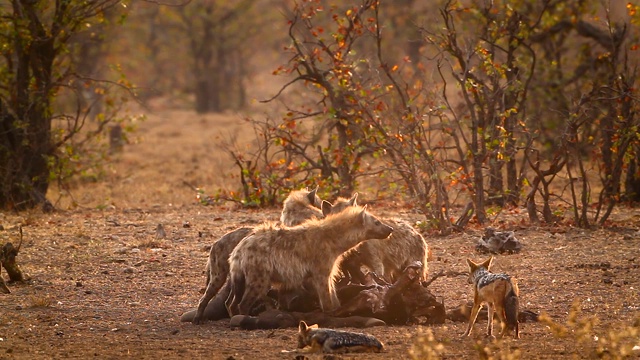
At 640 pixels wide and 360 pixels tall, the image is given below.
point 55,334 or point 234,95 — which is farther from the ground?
point 234,95

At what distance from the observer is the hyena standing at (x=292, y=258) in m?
8.33

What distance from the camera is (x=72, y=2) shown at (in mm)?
14641

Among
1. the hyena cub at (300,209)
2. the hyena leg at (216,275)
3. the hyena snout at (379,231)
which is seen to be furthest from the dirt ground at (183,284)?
the hyena cub at (300,209)

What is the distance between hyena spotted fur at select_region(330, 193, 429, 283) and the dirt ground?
0.41 metres

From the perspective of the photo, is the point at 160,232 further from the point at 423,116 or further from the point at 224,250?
the point at 224,250

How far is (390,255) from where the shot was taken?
9.59 meters

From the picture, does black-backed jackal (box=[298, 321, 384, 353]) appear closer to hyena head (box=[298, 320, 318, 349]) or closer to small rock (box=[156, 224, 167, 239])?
hyena head (box=[298, 320, 318, 349])

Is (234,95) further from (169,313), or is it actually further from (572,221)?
(169,313)

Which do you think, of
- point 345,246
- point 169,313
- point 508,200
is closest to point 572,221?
point 508,200

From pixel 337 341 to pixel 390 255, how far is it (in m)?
2.67

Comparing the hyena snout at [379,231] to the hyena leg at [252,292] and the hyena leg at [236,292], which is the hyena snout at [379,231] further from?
the hyena leg at [236,292]

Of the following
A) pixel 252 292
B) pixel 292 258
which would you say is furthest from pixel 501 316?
pixel 252 292

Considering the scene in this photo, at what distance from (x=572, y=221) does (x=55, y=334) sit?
23.4ft

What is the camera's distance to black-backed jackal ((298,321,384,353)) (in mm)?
7004
